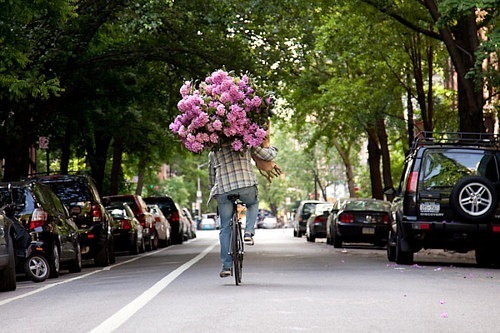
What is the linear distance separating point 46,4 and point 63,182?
3614 millimetres

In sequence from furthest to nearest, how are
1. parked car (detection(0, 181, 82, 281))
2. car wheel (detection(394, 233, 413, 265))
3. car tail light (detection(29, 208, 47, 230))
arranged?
car wheel (detection(394, 233, 413, 265)), car tail light (detection(29, 208, 47, 230)), parked car (detection(0, 181, 82, 281))

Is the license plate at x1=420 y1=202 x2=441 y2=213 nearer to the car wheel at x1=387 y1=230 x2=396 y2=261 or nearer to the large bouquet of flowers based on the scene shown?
the car wheel at x1=387 y1=230 x2=396 y2=261

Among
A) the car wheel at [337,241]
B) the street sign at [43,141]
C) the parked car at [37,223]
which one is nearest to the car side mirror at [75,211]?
the parked car at [37,223]

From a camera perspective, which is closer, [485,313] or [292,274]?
[485,313]

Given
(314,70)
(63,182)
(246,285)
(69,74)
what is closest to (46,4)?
(63,182)

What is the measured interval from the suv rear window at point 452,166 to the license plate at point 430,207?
27 cm

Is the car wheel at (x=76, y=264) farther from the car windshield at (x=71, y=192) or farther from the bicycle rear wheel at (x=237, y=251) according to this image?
the bicycle rear wheel at (x=237, y=251)

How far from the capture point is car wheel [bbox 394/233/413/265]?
20.1m

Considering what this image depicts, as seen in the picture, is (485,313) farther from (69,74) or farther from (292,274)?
(69,74)

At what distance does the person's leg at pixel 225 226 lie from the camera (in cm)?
1434

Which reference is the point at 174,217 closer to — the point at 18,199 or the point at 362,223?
the point at 362,223

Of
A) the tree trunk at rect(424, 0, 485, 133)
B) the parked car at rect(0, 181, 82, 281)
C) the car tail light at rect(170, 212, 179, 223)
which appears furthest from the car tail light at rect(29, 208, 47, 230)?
the car tail light at rect(170, 212, 179, 223)

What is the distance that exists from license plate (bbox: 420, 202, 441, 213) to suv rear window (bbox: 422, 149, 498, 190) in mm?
270

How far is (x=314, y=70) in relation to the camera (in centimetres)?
4644
